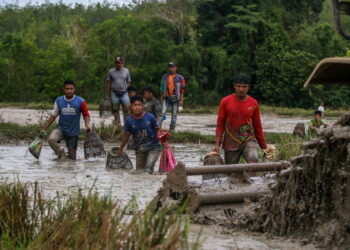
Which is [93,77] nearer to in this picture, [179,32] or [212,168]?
[179,32]

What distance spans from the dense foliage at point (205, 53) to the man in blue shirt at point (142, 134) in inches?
1202

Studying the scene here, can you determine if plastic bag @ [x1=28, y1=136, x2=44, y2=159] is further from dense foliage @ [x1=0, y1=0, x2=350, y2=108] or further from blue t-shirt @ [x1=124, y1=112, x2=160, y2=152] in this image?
dense foliage @ [x1=0, y1=0, x2=350, y2=108]

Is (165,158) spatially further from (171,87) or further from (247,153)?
(171,87)

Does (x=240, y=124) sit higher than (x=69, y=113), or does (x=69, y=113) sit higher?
(x=240, y=124)

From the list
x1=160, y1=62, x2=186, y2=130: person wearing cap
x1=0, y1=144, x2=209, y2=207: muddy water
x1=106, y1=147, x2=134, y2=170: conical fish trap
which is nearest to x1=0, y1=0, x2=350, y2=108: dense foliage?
x1=160, y1=62, x2=186, y2=130: person wearing cap

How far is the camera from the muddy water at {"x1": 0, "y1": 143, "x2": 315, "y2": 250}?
6.71 m

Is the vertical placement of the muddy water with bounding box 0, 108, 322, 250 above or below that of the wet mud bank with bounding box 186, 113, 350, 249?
below

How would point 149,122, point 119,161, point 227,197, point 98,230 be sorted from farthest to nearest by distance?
point 119,161
point 149,122
point 227,197
point 98,230

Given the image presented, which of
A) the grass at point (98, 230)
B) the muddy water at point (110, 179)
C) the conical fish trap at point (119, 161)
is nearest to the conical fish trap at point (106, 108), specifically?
the muddy water at point (110, 179)

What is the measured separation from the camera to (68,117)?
13109 mm

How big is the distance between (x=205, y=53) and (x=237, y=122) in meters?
35.1

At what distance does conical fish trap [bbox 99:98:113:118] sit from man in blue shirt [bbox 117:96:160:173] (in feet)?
18.1

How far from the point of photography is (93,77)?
153ft

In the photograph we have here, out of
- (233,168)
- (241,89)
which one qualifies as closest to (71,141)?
(241,89)
